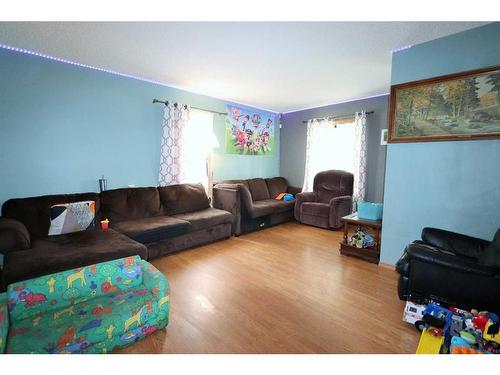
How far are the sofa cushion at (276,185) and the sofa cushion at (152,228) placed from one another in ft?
8.26

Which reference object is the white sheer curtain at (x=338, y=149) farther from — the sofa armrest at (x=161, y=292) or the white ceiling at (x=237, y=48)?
the sofa armrest at (x=161, y=292)

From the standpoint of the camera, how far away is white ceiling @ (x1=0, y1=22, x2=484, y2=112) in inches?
81.5

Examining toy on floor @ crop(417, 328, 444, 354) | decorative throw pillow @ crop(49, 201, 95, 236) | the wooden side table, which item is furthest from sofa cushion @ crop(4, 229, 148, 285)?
the wooden side table

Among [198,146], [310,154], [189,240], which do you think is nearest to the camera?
[189,240]

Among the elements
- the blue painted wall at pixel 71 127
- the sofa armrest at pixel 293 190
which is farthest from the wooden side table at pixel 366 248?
the blue painted wall at pixel 71 127

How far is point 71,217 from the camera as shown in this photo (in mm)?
2566

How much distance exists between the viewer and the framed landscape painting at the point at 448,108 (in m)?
2.08

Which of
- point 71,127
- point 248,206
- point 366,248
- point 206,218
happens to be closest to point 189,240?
point 206,218

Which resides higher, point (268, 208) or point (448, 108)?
point (448, 108)

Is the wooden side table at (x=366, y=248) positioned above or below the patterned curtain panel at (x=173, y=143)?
below

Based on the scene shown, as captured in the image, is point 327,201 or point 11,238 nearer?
point 11,238

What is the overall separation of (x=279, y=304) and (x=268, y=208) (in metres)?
2.30

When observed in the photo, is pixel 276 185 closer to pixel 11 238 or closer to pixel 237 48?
pixel 237 48
